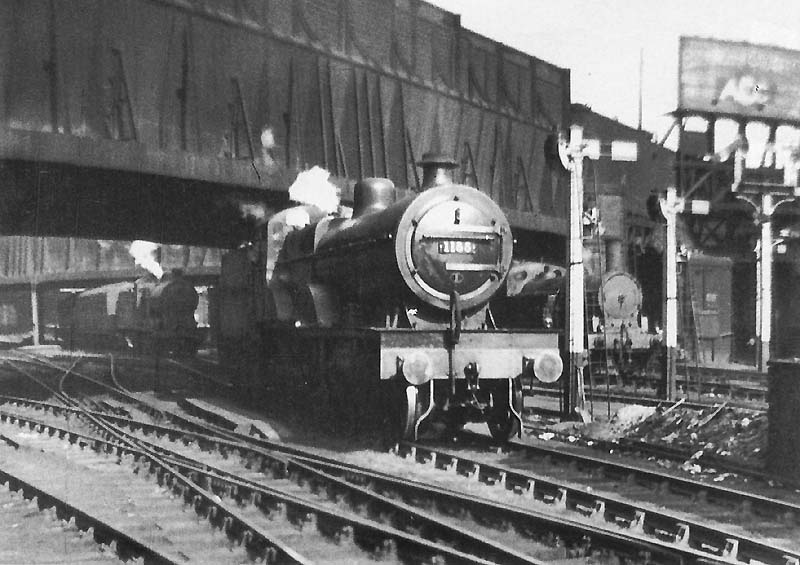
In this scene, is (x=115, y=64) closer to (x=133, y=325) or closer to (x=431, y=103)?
(x=431, y=103)

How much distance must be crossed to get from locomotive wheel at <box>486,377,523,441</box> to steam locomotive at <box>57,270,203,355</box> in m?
10.9

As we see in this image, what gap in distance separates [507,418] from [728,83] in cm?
1068

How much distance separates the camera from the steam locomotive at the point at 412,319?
9742 mm

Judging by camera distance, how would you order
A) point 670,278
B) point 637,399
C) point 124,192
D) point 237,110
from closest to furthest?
point 637,399 < point 670,278 < point 237,110 < point 124,192

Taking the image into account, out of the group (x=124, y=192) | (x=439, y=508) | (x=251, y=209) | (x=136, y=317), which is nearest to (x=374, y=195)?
(x=439, y=508)

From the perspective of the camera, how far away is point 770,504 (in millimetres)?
7305

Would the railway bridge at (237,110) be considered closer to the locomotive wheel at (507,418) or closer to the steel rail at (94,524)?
the locomotive wheel at (507,418)

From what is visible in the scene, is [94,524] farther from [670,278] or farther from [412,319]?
[670,278]

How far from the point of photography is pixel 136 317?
27.2m

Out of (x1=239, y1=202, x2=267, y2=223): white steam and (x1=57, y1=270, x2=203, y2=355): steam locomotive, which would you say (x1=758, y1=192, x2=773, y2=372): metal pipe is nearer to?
(x1=239, y1=202, x2=267, y2=223): white steam

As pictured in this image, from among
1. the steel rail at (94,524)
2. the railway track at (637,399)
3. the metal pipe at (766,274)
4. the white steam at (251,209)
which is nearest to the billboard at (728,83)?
the metal pipe at (766,274)

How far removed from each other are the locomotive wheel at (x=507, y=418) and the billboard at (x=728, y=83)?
283 inches

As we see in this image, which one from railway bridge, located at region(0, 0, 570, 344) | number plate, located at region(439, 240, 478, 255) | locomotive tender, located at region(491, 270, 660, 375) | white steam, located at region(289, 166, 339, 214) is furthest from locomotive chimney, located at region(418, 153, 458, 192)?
locomotive tender, located at region(491, 270, 660, 375)

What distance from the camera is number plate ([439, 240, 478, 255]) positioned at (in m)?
9.96
